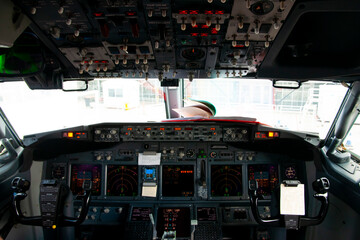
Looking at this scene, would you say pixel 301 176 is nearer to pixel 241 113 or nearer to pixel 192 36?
pixel 241 113

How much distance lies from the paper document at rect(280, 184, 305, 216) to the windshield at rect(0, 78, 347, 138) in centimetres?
123

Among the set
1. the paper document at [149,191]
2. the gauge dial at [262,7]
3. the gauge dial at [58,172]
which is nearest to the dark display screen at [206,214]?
the paper document at [149,191]

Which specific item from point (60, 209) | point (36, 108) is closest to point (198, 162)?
point (60, 209)

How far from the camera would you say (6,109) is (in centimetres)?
286

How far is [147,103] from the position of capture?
3.48 meters

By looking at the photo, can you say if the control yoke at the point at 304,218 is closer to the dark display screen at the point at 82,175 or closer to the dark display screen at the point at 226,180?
the dark display screen at the point at 226,180

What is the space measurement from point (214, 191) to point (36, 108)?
92.7 inches

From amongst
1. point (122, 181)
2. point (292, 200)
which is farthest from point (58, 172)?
point (292, 200)

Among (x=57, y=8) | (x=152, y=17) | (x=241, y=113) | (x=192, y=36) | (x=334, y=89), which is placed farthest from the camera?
(x=241, y=113)

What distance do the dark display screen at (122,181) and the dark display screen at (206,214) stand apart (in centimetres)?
76

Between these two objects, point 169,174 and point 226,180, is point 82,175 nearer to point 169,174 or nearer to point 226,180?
point 169,174

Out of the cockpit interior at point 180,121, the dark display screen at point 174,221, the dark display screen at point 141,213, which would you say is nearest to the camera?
the cockpit interior at point 180,121

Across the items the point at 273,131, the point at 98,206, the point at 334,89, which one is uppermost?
the point at 334,89

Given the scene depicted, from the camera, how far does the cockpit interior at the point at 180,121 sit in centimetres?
167
